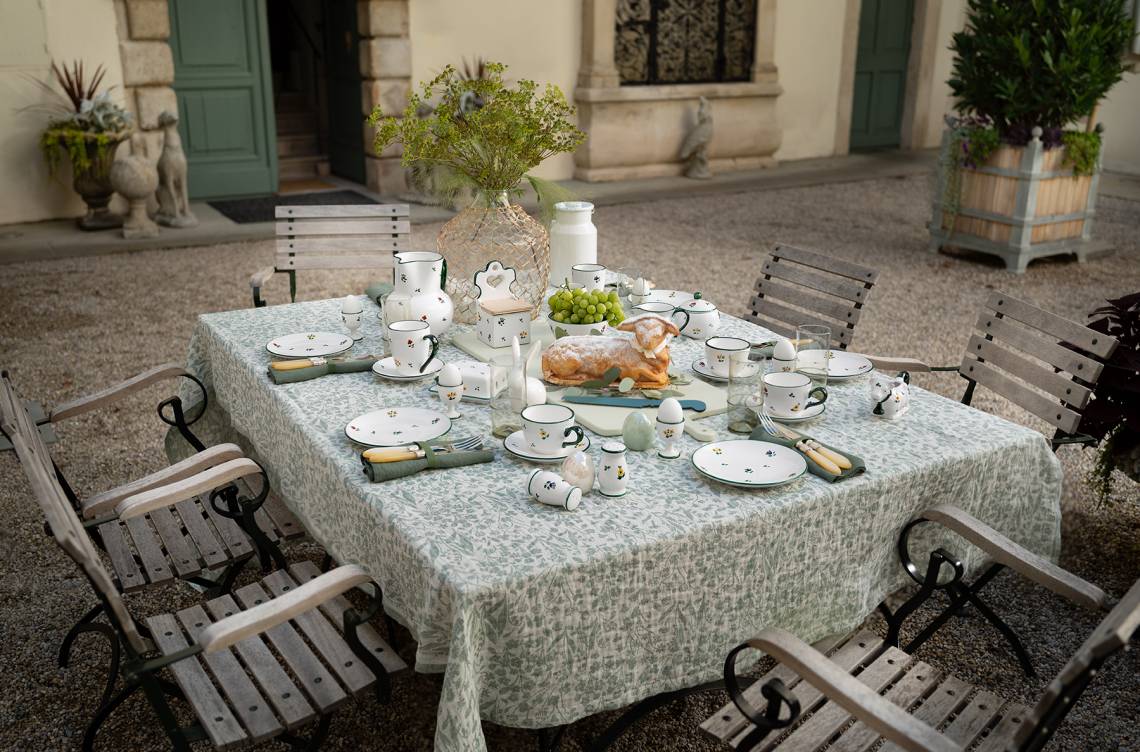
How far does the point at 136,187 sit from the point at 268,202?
1.41m

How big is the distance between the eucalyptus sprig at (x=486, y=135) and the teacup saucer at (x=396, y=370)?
1.86 ft

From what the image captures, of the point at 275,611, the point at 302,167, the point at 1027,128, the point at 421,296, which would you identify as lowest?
the point at 302,167

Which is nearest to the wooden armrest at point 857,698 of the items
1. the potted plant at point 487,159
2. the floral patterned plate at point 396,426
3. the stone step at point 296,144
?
the floral patterned plate at point 396,426

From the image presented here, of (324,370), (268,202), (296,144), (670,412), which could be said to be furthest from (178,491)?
(296,144)

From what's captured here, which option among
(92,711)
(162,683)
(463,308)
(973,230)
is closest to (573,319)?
(463,308)

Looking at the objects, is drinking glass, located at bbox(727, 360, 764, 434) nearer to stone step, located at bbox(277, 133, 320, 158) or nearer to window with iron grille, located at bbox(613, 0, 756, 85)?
window with iron grille, located at bbox(613, 0, 756, 85)

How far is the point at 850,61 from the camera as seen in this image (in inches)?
429

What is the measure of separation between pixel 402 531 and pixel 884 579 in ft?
3.51

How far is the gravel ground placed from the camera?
2.58 m

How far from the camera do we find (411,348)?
8.93ft

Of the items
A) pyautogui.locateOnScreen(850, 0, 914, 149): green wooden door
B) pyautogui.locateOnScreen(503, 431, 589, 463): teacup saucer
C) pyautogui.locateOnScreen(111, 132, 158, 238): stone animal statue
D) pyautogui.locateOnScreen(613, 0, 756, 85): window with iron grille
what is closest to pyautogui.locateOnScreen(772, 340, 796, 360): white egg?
pyautogui.locateOnScreen(503, 431, 589, 463): teacup saucer

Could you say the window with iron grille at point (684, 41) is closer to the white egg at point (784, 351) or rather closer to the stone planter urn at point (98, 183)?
the stone planter urn at point (98, 183)

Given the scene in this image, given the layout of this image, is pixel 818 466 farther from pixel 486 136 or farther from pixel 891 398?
pixel 486 136

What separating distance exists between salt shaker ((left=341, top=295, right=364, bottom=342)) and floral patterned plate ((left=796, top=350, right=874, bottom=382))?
1.25 meters
